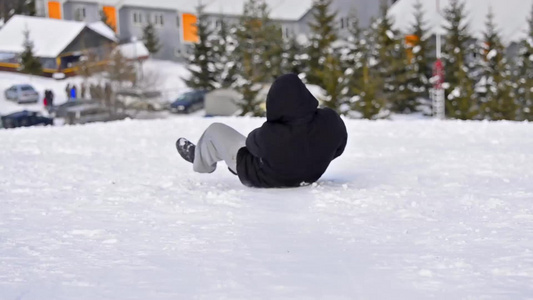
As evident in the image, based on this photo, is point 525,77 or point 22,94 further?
point 22,94

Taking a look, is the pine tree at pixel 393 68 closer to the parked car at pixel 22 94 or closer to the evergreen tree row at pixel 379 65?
the evergreen tree row at pixel 379 65

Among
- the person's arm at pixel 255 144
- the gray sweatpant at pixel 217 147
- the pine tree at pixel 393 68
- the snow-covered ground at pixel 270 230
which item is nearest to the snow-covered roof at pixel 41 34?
the pine tree at pixel 393 68

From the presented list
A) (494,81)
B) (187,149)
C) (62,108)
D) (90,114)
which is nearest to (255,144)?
(187,149)

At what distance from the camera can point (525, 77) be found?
45094 millimetres

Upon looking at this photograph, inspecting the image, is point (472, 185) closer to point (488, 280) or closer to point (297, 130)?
point (297, 130)

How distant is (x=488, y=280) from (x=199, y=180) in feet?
10.8

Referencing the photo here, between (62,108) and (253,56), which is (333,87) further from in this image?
(62,108)

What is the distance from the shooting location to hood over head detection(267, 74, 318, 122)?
5348 millimetres

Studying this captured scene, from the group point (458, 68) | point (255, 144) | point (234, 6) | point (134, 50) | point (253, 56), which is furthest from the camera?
point (134, 50)

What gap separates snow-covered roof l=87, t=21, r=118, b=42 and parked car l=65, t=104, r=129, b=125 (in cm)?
1764

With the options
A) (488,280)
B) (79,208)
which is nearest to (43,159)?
(79,208)

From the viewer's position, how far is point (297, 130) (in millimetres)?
5426

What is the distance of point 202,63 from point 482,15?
59.4ft

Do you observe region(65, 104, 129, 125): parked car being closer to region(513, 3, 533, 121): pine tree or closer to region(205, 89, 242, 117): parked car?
region(205, 89, 242, 117): parked car
